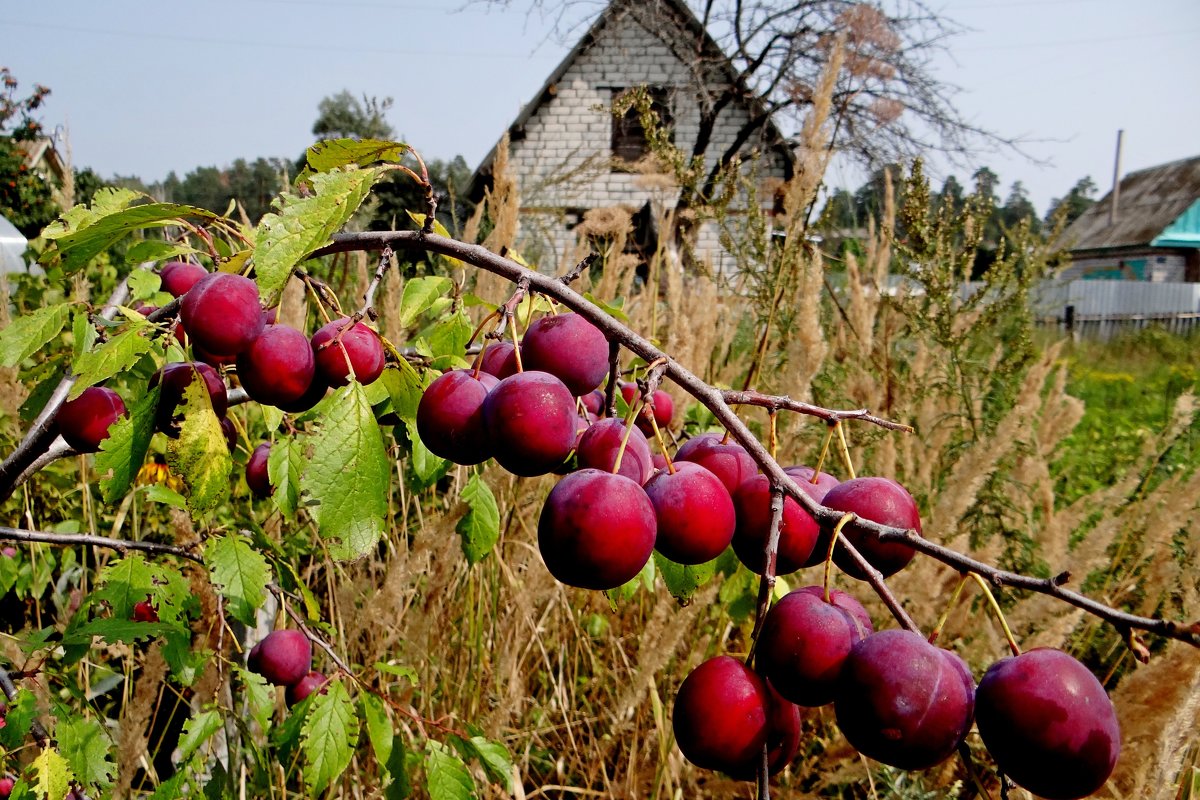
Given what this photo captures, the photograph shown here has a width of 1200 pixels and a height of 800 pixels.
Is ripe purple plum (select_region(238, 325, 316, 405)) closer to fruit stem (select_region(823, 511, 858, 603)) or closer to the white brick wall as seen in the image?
fruit stem (select_region(823, 511, 858, 603))

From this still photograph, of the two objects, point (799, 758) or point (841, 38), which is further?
point (841, 38)

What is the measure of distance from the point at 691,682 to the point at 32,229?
48.3 ft

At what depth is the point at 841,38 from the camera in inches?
91.0

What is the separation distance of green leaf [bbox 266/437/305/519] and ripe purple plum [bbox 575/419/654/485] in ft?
2.31

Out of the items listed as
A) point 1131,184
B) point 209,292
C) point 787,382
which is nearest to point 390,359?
point 209,292

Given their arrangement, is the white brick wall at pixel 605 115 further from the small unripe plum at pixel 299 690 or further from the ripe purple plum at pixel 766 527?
the ripe purple plum at pixel 766 527

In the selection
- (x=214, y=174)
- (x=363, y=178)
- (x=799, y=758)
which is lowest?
(x=799, y=758)

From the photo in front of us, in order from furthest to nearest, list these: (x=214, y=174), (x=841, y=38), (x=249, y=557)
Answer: (x=214, y=174) → (x=841, y=38) → (x=249, y=557)

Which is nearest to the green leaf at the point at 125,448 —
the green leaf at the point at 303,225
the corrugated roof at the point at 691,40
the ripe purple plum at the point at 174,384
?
the ripe purple plum at the point at 174,384

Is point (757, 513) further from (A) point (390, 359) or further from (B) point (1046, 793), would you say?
(A) point (390, 359)

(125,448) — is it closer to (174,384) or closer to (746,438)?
(174,384)

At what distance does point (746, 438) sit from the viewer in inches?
22.6

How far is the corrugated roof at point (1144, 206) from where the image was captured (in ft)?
88.5

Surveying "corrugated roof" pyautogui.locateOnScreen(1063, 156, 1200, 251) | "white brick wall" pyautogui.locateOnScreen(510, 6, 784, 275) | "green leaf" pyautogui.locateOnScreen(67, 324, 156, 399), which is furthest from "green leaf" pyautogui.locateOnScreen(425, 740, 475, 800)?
"corrugated roof" pyautogui.locateOnScreen(1063, 156, 1200, 251)
